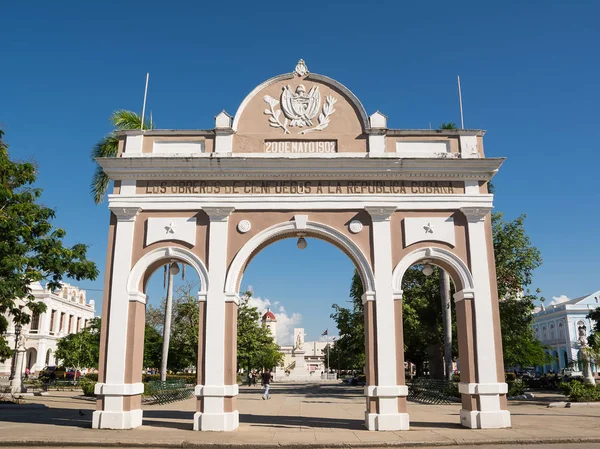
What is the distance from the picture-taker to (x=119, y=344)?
12633mm

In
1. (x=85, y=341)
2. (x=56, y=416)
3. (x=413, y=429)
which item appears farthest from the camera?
(x=85, y=341)

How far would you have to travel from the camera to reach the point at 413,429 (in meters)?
12.3

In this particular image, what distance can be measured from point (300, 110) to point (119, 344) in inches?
300

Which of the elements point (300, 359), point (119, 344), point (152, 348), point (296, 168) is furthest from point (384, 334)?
point (300, 359)

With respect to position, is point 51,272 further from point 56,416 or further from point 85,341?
point 85,341

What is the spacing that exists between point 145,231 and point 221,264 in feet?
7.26

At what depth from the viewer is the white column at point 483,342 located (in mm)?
12281

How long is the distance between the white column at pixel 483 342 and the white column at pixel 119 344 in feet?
26.9

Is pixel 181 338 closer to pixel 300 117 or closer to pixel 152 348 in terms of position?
pixel 152 348

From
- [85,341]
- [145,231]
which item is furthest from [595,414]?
[85,341]

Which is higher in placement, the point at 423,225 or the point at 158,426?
the point at 423,225

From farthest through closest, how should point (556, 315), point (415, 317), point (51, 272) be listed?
1. point (556, 315)
2. point (415, 317)
3. point (51, 272)

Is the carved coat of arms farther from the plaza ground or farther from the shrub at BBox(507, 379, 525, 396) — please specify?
the shrub at BBox(507, 379, 525, 396)


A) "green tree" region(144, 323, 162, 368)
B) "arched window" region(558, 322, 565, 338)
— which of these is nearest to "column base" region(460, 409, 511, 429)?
"green tree" region(144, 323, 162, 368)
